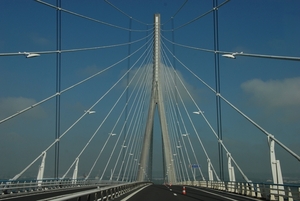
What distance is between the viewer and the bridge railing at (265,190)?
2345 centimetres

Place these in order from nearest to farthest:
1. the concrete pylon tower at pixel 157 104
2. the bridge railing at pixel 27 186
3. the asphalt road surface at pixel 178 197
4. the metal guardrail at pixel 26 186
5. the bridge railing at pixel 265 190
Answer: the bridge railing at pixel 265 190 < the asphalt road surface at pixel 178 197 < the metal guardrail at pixel 26 186 < the bridge railing at pixel 27 186 < the concrete pylon tower at pixel 157 104

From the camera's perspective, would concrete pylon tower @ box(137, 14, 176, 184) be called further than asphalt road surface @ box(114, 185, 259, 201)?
Yes

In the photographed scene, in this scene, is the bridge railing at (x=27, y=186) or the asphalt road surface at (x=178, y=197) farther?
the bridge railing at (x=27, y=186)

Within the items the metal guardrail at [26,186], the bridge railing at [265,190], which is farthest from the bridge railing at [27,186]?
the bridge railing at [265,190]

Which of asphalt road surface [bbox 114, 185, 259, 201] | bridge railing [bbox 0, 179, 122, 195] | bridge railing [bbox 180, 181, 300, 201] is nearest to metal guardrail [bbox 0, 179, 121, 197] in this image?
bridge railing [bbox 0, 179, 122, 195]

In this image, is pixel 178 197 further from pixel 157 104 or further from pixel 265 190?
pixel 157 104

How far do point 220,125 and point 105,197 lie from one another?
16083 mm

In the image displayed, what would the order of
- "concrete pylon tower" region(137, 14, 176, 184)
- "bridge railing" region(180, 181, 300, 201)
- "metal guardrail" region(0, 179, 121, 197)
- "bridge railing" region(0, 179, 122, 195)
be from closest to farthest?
"bridge railing" region(180, 181, 300, 201)
"metal guardrail" region(0, 179, 121, 197)
"bridge railing" region(0, 179, 122, 195)
"concrete pylon tower" region(137, 14, 176, 184)

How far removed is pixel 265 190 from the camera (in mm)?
29438

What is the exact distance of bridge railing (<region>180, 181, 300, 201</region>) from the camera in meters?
23.5

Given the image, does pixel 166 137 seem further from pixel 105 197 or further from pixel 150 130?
pixel 105 197

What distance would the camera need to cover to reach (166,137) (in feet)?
218

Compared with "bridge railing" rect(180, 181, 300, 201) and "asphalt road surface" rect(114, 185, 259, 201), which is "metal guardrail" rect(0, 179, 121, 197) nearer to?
"asphalt road surface" rect(114, 185, 259, 201)

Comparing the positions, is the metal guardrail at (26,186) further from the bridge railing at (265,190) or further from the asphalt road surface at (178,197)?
the bridge railing at (265,190)
